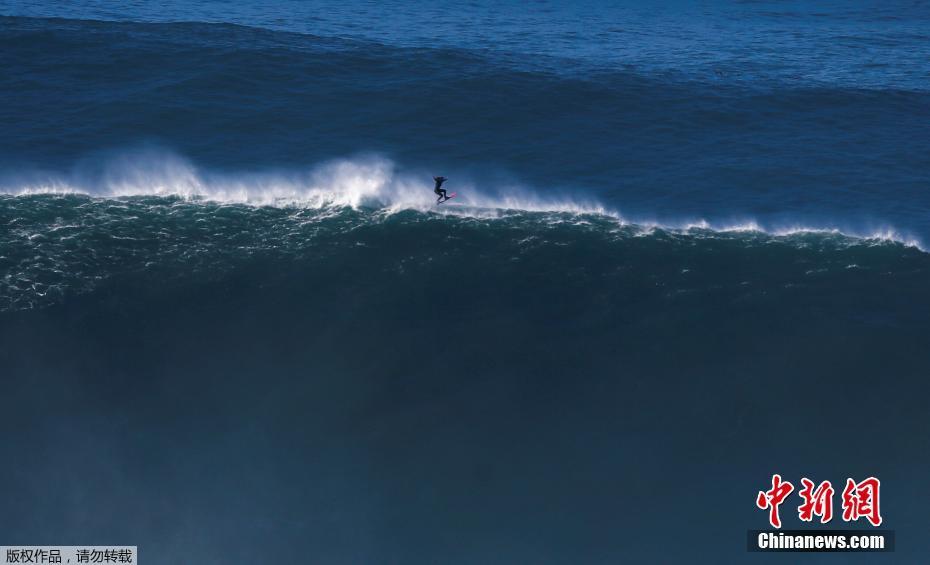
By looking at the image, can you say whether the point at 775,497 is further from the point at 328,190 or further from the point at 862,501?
the point at 328,190

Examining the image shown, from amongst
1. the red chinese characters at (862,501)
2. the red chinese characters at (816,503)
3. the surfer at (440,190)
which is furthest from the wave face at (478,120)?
the red chinese characters at (816,503)

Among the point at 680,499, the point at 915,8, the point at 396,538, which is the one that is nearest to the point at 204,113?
the point at 396,538

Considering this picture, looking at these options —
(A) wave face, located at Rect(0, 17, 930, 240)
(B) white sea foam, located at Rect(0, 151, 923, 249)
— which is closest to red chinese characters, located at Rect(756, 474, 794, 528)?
(B) white sea foam, located at Rect(0, 151, 923, 249)

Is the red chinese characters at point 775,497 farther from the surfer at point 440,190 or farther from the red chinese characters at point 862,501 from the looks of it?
the surfer at point 440,190

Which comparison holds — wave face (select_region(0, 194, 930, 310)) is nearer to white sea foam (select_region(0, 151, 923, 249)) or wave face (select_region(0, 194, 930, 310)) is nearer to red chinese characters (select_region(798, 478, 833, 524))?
white sea foam (select_region(0, 151, 923, 249))

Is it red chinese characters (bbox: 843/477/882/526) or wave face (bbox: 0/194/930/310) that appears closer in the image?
red chinese characters (bbox: 843/477/882/526)

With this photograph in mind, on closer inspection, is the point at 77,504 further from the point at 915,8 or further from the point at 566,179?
the point at 915,8

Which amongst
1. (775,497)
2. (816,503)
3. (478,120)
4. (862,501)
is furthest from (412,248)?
(862,501)
